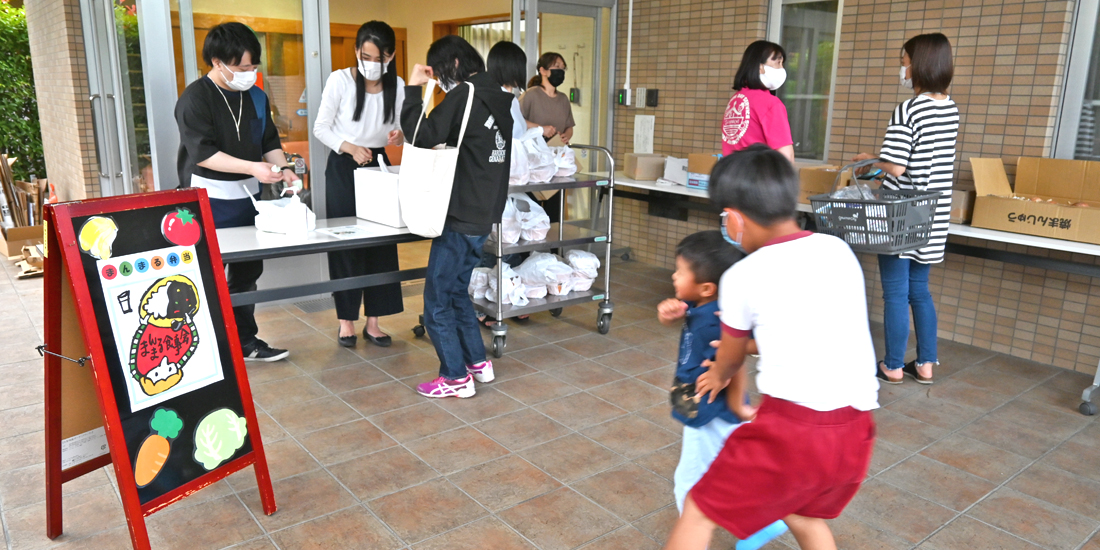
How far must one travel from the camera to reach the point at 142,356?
1.95 m

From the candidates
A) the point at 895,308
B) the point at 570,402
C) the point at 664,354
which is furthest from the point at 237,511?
the point at 895,308

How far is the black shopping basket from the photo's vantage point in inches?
119

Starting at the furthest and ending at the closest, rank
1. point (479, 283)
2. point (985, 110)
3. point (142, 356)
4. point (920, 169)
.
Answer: point (479, 283)
point (985, 110)
point (920, 169)
point (142, 356)

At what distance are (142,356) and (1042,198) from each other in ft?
12.8

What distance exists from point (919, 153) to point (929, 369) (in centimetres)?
102

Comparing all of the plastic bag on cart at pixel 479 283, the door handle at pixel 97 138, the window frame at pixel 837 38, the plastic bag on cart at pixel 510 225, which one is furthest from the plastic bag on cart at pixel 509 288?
the door handle at pixel 97 138

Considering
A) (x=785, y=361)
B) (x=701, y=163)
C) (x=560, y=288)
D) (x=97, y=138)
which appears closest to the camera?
(x=785, y=361)

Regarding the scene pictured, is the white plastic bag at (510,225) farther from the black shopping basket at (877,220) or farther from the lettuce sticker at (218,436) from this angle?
the lettuce sticker at (218,436)

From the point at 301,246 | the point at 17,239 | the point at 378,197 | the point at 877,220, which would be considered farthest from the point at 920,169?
the point at 17,239

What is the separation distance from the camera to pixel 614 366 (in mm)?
3686

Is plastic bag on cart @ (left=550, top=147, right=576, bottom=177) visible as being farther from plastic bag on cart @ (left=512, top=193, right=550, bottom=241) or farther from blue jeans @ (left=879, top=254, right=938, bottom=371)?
blue jeans @ (left=879, top=254, right=938, bottom=371)

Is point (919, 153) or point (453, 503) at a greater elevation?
point (919, 153)

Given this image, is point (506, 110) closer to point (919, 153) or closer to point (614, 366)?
point (614, 366)

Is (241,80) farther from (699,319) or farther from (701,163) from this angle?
(701,163)
